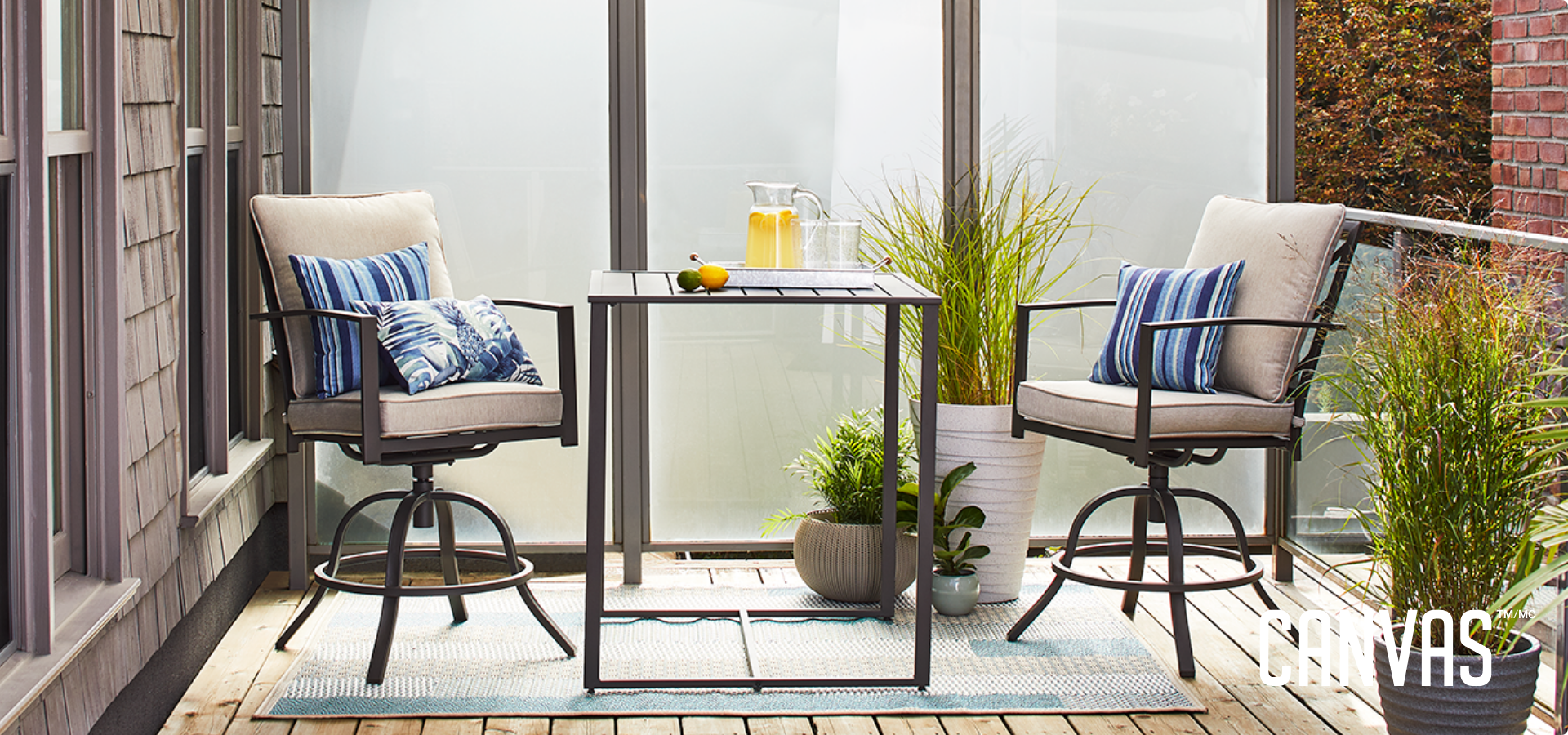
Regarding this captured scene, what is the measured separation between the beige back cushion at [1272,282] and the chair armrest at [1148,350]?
4.2 inches

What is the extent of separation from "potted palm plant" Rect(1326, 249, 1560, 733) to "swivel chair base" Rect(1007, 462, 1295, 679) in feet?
1.94

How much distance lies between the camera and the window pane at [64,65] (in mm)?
2346

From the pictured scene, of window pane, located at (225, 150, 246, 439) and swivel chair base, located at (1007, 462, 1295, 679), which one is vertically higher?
window pane, located at (225, 150, 246, 439)

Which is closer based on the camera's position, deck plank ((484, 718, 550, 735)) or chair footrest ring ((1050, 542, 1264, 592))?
deck plank ((484, 718, 550, 735))

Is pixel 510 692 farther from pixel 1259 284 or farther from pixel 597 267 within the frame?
pixel 1259 284

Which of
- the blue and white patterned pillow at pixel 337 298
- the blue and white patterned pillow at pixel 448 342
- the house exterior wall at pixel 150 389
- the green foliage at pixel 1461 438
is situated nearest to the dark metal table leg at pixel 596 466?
the blue and white patterned pillow at pixel 448 342

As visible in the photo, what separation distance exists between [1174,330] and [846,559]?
100 cm

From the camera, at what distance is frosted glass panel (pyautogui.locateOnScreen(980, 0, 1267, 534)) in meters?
4.05

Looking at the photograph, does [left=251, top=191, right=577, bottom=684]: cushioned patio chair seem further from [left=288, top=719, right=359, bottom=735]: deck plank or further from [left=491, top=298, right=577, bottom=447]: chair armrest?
[left=288, top=719, right=359, bottom=735]: deck plank

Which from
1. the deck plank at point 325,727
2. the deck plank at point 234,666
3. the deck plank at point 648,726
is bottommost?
→ the deck plank at point 648,726

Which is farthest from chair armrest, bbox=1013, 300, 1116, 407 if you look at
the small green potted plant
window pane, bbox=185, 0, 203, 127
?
window pane, bbox=185, 0, 203, 127

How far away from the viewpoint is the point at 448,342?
10.8 ft

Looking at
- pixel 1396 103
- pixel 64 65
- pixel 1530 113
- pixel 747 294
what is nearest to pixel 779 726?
pixel 747 294

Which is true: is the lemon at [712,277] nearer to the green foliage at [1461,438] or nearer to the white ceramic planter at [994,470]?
the white ceramic planter at [994,470]
